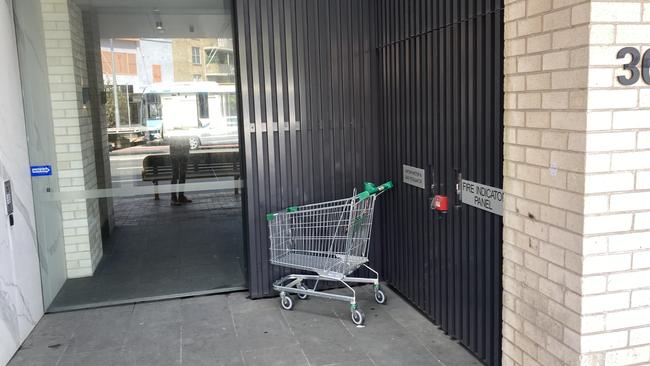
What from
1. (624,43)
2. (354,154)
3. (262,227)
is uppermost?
(624,43)

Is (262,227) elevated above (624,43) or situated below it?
below

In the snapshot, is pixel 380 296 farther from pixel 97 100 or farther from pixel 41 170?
pixel 41 170

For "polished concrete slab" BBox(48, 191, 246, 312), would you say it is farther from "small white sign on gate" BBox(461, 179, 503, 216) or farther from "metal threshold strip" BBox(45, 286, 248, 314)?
"small white sign on gate" BBox(461, 179, 503, 216)

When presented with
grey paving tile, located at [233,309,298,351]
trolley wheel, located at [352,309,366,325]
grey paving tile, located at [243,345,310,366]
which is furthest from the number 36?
grey paving tile, located at [233,309,298,351]

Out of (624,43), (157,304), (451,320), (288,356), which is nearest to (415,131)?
(451,320)

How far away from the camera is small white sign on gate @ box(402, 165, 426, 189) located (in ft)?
15.8

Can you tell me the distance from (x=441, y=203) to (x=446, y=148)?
44 centimetres

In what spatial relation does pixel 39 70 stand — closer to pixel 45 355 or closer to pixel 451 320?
pixel 45 355

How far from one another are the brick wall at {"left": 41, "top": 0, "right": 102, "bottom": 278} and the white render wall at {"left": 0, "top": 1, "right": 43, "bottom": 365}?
0.38 meters

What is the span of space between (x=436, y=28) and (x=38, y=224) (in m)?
4.13

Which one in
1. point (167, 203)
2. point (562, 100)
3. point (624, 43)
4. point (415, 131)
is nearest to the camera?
point (624, 43)

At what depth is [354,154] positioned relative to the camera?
5.75 metres

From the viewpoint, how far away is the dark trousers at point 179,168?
5.58 metres

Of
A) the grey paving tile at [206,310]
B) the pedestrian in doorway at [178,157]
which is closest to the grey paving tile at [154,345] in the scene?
the grey paving tile at [206,310]
